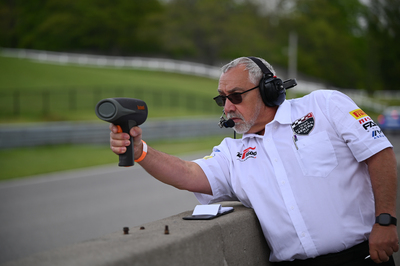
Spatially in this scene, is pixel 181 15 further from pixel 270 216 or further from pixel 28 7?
pixel 270 216

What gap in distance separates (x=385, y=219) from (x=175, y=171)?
4.18 ft

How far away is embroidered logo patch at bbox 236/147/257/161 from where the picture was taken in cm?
285

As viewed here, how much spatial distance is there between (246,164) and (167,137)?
16741 millimetres

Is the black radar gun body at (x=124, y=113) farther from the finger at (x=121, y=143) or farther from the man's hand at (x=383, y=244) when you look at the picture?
the man's hand at (x=383, y=244)

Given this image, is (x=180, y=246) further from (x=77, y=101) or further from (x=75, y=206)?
(x=77, y=101)

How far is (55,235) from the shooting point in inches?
246

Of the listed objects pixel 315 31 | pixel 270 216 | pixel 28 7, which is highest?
pixel 28 7

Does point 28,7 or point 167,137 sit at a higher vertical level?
A: point 28,7

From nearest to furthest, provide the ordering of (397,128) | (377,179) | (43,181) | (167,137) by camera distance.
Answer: (377,179) → (43,181) → (167,137) → (397,128)

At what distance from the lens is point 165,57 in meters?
71.8

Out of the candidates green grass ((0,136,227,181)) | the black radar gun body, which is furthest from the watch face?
green grass ((0,136,227,181))

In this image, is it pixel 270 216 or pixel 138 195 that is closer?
pixel 270 216

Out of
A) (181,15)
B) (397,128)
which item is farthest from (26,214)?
(181,15)

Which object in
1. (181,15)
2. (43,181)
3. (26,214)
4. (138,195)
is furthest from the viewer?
(181,15)
